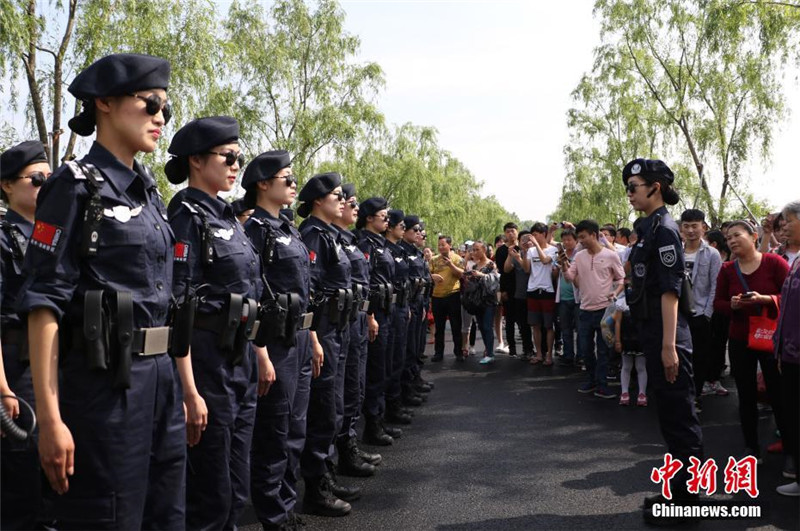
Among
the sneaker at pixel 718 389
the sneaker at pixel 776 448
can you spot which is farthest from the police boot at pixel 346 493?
the sneaker at pixel 718 389

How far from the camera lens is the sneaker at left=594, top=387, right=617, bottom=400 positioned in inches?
340

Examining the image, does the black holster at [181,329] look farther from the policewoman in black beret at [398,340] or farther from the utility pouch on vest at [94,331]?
the policewoman in black beret at [398,340]

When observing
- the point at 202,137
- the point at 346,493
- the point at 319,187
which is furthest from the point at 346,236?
the point at 202,137

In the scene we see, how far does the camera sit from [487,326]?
11.9 m

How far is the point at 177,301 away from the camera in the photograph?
2.94m

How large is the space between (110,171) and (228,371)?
1.15 meters

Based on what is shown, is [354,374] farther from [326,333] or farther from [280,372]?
[280,372]

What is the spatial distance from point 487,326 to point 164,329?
380 inches

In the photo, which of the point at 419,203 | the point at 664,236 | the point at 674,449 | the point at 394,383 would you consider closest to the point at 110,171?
the point at 664,236

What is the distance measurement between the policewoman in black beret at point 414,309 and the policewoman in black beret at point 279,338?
13.3 ft

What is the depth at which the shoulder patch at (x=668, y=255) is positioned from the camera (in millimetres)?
4477

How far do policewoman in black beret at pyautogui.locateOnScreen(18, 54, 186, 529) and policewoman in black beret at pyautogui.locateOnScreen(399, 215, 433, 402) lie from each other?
587 cm

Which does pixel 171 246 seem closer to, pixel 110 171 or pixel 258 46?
pixel 110 171

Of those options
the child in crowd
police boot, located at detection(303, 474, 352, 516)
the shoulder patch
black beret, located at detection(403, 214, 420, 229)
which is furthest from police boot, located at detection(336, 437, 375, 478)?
black beret, located at detection(403, 214, 420, 229)
